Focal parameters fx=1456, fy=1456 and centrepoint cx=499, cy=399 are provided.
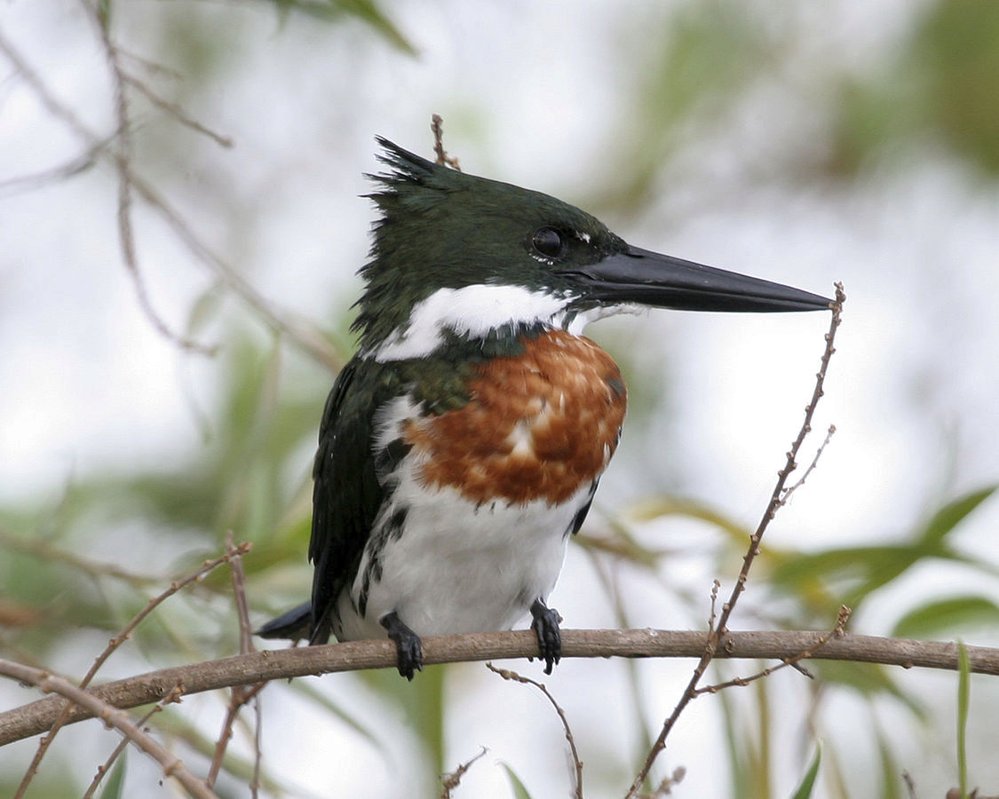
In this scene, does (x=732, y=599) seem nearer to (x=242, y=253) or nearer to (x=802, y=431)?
(x=802, y=431)

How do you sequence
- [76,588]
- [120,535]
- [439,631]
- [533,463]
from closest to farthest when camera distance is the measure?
[533,463]
[439,631]
[76,588]
[120,535]

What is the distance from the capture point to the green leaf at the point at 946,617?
269cm

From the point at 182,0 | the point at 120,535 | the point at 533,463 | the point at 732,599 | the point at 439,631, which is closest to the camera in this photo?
the point at 732,599

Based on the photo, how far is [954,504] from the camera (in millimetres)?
2547

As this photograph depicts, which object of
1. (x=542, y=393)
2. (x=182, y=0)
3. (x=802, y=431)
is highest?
(x=182, y=0)

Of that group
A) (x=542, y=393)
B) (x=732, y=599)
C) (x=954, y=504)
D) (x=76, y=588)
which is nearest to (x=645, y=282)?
(x=542, y=393)

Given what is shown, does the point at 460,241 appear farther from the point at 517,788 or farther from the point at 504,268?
the point at 517,788

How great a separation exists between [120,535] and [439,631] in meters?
1.90

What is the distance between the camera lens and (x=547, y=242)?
2.72m

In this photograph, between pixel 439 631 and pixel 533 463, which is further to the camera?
pixel 439 631

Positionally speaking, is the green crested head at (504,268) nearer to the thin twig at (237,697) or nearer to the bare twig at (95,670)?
the thin twig at (237,697)

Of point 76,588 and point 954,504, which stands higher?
point 76,588

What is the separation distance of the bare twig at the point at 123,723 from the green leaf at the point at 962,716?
2.80ft

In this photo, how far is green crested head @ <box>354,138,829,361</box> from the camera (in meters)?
2.65
